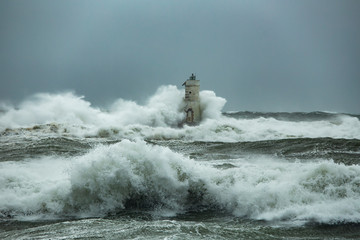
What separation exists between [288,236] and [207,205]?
208 cm

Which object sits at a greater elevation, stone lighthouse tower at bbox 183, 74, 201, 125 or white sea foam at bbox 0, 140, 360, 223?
stone lighthouse tower at bbox 183, 74, 201, 125

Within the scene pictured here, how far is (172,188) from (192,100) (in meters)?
21.9

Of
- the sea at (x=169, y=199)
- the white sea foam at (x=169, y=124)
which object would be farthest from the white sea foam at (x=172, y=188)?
the white sea foam at (x=169, y=124)

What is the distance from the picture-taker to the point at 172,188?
25.6ft

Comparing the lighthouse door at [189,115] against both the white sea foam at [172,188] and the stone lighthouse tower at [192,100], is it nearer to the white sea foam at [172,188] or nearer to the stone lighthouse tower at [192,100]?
the stone lighthouse tower at [192,100]

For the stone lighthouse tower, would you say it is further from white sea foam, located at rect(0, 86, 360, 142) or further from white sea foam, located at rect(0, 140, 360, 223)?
white sea foam, located at rect(0, 140, 360, 223)

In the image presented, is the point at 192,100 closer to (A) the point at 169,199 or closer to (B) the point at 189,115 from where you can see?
(B) the point at 189,115

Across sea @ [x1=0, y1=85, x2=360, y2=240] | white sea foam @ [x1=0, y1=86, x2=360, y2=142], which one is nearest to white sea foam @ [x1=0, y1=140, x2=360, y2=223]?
sea @ [x1=0, y1=85, x2=360, y2=240]

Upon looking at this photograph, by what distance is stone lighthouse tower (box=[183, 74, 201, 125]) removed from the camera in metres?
29.0

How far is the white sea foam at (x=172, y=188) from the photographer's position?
23.2ft

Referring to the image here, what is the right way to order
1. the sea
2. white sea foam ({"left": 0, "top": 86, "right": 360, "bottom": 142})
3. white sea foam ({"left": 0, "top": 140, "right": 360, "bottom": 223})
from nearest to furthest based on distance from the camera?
1. the sea
2. white sea foam ({"left": 0, "top": 140, "right": 360, "bottom": 223})
3. white sea foam ({"left": 0, "top": 86, "right": 360, "bottom": 142})

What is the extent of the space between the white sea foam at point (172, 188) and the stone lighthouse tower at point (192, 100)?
20565 millimetres

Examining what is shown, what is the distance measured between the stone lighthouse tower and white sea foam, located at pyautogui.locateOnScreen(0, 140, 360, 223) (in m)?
20.6

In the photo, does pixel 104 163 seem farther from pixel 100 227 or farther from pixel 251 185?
pixel 251 185
